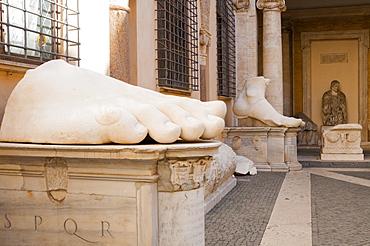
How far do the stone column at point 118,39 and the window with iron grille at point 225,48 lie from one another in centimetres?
552

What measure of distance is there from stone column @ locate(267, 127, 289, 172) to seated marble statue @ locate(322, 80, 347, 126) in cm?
822

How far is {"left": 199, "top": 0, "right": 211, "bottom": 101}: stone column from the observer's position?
837 cm

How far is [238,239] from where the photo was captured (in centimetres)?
373

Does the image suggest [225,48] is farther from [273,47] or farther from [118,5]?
[118,5]

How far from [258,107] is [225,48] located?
2.71 meters

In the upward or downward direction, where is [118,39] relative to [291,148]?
upward

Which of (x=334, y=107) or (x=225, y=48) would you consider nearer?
(x=225, y=48)

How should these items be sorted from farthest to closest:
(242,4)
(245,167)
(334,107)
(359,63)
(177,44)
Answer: (359,63) < (334,107) < (242,4) < (245,167) < (177,44)

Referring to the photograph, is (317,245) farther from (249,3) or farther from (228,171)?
(249,3)

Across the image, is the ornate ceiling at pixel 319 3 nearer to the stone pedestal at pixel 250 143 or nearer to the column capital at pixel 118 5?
the stone pedestal at pixel 250 143

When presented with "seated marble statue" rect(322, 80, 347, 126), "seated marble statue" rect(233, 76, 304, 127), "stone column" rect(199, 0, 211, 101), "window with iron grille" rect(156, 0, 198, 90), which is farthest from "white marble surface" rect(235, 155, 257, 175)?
"seated marble statue" rect(322, 80, 347, 126)

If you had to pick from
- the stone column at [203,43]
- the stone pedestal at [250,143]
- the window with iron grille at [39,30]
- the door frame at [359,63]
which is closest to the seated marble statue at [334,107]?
the door frame at [359,63]

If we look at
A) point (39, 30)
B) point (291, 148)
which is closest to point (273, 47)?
point (291, 148)

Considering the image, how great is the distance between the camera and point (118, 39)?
443 centimetres
